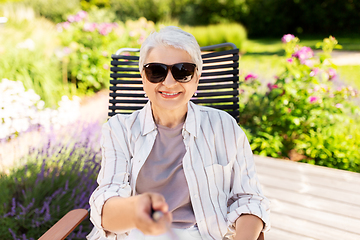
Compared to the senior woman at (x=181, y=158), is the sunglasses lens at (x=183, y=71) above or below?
above

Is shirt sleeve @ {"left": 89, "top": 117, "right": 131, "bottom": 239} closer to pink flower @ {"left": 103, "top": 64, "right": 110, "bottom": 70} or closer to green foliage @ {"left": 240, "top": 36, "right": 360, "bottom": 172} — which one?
green foliage @ {"left": 240, "top": 36, "right": 360, "bottom": 172}

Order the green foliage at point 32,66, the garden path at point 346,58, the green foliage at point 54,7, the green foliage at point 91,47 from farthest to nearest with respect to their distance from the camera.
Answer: the green foliage at point 54,7 → the garden path at point 346,58 → the green foliage at point 91,47 → the green foliage at point 32,66

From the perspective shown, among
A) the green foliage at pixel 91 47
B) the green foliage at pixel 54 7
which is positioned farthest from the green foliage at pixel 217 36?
the green foliage at pixel 54 7

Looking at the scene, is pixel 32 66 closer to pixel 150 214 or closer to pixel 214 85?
pixel 214 85

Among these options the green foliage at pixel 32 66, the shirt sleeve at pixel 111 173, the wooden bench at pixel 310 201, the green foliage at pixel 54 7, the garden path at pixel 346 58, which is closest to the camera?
the shirt sleeve at pixel 111 173

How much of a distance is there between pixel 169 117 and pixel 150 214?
27.8 inches

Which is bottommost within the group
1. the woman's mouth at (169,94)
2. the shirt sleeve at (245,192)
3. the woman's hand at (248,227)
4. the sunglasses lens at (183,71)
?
the woman's hand at (248,227)

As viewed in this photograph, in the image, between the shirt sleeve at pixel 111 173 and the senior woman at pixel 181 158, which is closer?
the shirt sleeve at pixel 111 173

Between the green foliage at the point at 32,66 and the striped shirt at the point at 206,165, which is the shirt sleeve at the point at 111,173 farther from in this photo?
the green foliage at the point at 32,66

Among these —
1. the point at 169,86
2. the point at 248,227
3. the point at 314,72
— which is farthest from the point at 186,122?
the point at 314,72

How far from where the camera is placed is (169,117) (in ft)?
4.66

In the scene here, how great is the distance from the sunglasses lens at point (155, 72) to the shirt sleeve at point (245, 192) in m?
0.47

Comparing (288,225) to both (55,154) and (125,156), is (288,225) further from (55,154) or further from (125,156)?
(55,154)

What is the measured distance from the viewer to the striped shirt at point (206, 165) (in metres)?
1.30
